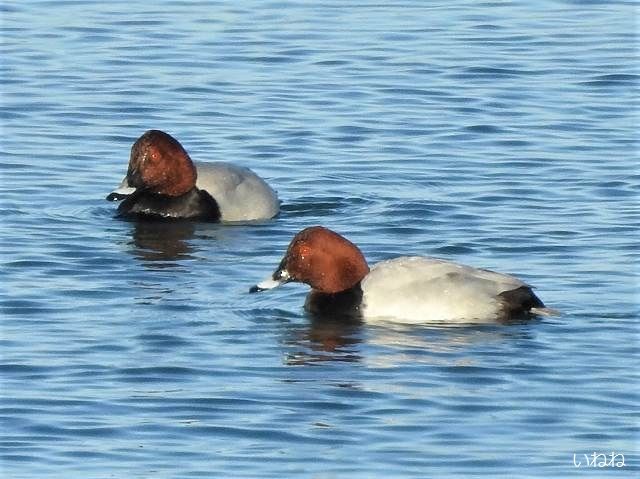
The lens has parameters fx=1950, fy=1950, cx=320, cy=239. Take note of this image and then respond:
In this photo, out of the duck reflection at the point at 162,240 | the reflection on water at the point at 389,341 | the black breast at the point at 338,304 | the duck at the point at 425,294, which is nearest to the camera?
the reflection on water at the point at 389,341

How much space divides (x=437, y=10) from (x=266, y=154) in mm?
7020

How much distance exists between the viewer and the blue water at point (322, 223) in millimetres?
9102

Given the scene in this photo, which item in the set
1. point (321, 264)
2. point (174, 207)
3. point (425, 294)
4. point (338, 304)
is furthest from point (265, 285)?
point (174, 207)

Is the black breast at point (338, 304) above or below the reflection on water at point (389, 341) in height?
above

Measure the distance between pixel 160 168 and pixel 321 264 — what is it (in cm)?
351

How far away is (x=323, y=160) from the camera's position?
52.6 feet

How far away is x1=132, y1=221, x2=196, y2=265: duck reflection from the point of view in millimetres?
13242

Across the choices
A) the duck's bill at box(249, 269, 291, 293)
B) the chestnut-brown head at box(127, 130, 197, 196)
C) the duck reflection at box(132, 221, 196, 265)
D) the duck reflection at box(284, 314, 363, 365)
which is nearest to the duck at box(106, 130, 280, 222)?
the chestnut-brown head at box(127, 130, 197, 196)

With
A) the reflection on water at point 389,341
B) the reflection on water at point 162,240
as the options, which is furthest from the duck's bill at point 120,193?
the reflection on water at point 389,341

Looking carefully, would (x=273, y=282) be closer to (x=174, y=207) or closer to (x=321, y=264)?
(x=321, y=264)

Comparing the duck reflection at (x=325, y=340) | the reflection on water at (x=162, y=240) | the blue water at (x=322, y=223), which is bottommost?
the reflection on water at (x=162, y=240)

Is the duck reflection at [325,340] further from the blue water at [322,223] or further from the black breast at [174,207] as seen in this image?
the black breast at [174,207]

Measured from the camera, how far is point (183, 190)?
14664mm

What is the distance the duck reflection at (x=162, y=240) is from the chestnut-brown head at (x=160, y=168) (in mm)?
308
